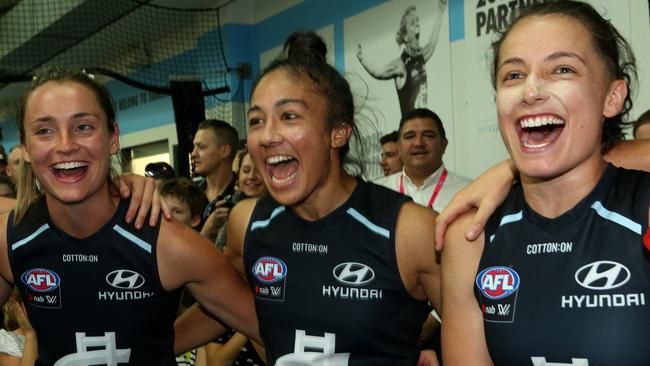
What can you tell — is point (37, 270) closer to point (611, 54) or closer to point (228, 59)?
point (611, 54)

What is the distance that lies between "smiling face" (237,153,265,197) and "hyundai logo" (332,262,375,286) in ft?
7.00

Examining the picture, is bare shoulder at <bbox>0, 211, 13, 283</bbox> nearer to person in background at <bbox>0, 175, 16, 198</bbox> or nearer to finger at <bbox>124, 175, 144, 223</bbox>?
finger at <bbox>124, 175, 144, 223</bbox>

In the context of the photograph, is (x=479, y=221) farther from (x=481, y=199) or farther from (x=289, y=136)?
(x=289, y=136)

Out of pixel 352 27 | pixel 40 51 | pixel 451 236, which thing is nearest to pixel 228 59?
pixel 352 27

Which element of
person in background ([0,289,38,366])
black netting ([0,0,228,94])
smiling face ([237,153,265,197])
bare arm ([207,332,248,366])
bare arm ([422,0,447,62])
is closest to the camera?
person in background ([0,289,38,366])

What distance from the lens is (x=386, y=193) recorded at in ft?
7.13

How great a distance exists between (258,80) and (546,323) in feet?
3.99

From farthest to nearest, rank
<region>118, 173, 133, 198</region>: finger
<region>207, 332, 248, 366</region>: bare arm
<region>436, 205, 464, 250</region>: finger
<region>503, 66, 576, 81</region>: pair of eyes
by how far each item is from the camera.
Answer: <region>207, 332, 248, 366</region>: bare arm, <region>118, 173, 133, 198</region>: finger, <region>436, 205, 464, 250</region>: finger, <region>503, 66, 576, 81</region>: pair of eyes

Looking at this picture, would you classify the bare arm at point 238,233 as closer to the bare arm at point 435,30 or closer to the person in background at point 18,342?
the person in background at point 18,342

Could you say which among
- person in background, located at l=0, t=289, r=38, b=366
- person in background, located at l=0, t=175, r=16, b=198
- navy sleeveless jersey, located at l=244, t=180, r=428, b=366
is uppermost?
person in background, located at l=0, t=175, r=16, b=198

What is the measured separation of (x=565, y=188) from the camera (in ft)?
5.35

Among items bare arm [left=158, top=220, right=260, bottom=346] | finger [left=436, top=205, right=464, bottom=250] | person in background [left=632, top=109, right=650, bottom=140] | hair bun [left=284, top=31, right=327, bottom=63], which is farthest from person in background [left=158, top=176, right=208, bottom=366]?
person in background [left=632, top=109, right=650, bottom=140]

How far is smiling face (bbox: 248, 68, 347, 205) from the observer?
212cm

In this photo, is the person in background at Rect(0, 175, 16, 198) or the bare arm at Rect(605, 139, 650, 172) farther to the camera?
the person in background at Rect(0, 175, 16, 198)
